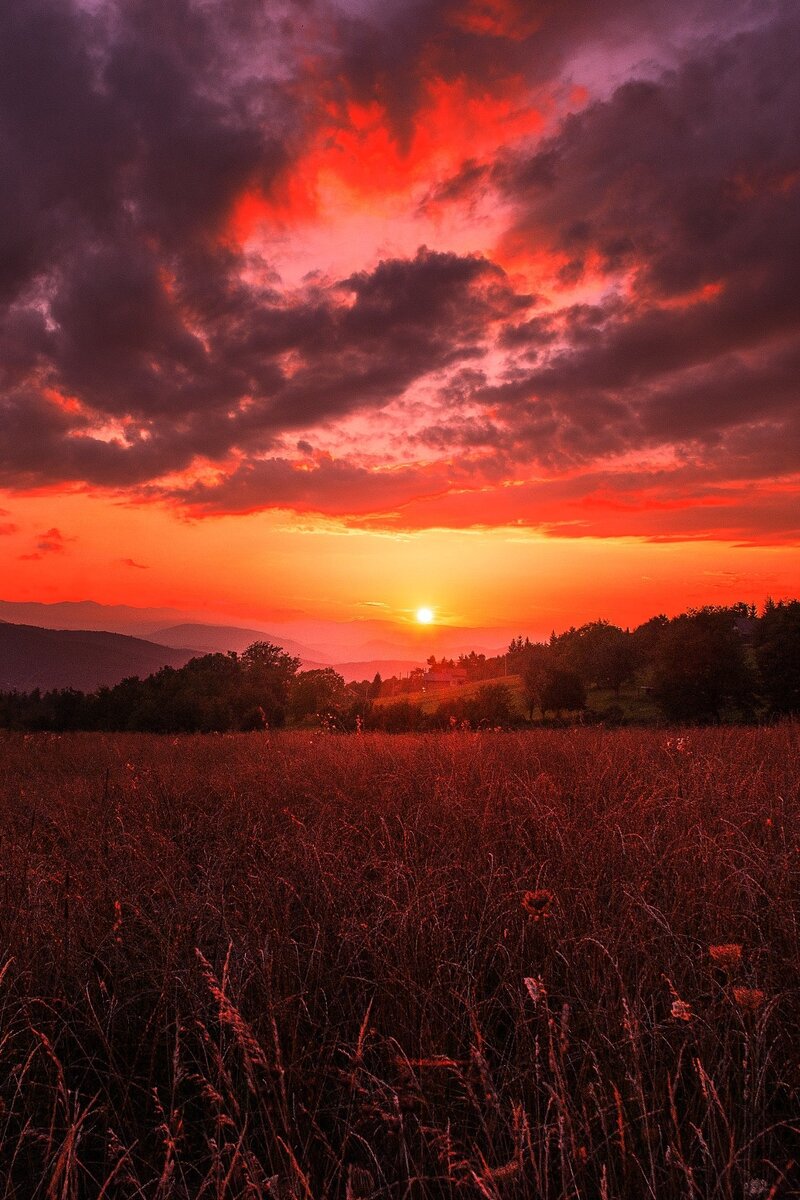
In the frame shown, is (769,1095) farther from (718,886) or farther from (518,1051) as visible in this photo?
(718,886)

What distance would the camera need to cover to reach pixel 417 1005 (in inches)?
91.7

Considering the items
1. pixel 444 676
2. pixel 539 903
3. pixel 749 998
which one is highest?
pixel 539 903

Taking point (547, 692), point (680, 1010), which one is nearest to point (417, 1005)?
point (680, 1010)

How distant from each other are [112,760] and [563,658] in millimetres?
63460

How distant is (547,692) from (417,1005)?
51.7 metres

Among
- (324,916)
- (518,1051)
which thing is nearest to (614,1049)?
(518,1051)

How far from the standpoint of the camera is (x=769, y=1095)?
2.02m

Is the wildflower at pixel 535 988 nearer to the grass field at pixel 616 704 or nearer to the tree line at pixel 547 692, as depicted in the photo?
the tree line at pixel 547 692

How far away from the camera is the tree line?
121 ft

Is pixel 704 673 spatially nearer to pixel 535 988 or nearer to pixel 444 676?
pixel 535 988

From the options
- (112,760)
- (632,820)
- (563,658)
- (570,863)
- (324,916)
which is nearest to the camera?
(324,916)

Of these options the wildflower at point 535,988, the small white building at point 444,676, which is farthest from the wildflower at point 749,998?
the small white building at point 444,676

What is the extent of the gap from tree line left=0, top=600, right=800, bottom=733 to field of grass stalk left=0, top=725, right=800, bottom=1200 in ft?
42.9

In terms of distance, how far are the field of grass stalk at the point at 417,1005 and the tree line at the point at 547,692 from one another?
13.1 metres
